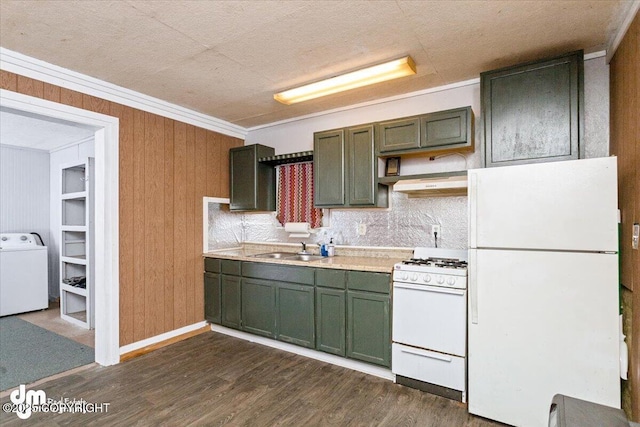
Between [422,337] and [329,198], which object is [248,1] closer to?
[329,198]

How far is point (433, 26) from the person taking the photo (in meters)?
2.11

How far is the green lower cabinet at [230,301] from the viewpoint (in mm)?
3584

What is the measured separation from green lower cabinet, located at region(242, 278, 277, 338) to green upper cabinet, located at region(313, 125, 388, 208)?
1.03m

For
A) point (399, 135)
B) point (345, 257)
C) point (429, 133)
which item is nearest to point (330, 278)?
point (345, 257)

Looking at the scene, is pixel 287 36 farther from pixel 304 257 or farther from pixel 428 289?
pixel 304 257

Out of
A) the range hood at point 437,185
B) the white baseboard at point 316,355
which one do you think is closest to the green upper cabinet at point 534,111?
the range hood at point 437,185

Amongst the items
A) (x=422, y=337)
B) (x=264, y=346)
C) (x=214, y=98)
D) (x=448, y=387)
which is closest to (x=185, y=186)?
(x=214, y=98)

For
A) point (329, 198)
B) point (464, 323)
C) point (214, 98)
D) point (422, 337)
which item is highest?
point (214, 98)

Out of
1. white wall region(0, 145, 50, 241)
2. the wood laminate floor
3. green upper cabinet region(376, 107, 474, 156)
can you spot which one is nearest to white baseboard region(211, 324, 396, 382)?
the wood laminate floor

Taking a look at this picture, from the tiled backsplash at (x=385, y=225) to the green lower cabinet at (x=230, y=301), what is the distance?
59 centimetres

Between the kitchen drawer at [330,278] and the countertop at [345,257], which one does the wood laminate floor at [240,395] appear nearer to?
the kitchen drawer at [330,278]

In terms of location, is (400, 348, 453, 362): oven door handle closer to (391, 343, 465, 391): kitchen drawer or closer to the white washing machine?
(391, 343, 465, 391): kitchen drawer

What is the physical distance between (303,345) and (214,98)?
8.62ft

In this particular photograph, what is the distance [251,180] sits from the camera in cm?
396
